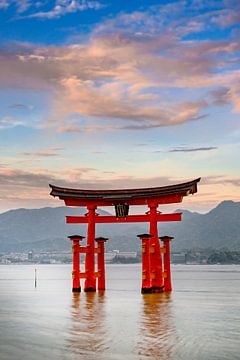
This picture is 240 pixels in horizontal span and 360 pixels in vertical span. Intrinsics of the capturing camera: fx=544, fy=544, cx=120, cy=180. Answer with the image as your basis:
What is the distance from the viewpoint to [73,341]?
1398 cm

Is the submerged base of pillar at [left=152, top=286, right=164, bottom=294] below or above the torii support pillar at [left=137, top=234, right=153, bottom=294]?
below

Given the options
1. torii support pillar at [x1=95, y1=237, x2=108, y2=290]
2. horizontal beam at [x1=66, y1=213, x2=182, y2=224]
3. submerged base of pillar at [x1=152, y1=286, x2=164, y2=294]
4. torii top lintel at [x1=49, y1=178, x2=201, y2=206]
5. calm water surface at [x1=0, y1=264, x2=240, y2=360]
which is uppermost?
torii top lintel at [x1=49, y1=178, x2=201, y2=206]

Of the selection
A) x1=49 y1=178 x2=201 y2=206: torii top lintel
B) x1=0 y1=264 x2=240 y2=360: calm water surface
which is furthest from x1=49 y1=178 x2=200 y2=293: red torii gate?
x1=0 y1=264 x2=240 y2=360: calm water surface

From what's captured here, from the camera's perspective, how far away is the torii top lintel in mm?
28781

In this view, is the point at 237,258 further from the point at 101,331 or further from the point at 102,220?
the point at 101,331

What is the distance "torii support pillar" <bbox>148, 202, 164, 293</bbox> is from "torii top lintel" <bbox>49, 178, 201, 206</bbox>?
549 mm

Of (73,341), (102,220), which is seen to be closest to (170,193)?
(102,220)

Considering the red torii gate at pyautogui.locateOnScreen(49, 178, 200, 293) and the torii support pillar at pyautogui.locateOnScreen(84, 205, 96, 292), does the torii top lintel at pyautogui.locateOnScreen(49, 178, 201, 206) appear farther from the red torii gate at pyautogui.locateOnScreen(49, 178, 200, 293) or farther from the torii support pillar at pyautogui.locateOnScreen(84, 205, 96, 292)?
the torii support pillar at pyautogui.locateOnScreen(84, 205, 96, 292)

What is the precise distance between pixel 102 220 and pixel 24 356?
19.0m

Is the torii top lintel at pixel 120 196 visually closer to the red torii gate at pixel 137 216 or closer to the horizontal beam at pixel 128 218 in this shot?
the red torii gate at pixel 137 216

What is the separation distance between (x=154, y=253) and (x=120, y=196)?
3586 mm

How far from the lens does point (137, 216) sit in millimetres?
30469

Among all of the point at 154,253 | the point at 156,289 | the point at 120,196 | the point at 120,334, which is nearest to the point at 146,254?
the point at 154,253

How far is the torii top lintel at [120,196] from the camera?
28781mm
